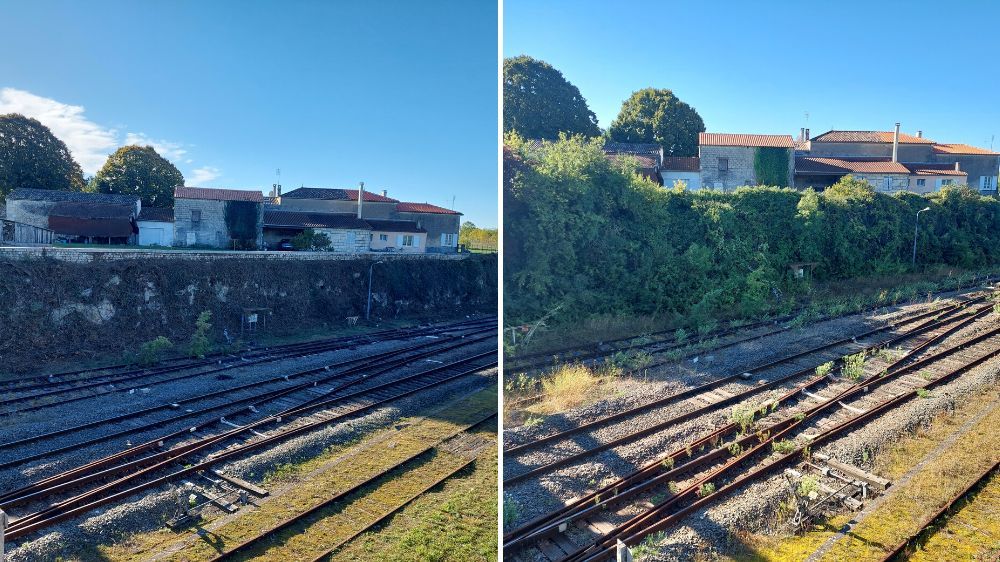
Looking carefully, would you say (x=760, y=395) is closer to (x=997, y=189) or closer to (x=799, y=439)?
(x=799, y=439)

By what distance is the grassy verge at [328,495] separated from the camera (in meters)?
3.37

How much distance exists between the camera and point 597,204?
444 cm

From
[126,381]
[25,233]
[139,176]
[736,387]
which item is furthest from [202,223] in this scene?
[736,387]

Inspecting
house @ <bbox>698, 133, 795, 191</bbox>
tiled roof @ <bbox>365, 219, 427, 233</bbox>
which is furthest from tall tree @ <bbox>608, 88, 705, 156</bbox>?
tiled roof @ <bbox>365, 219, 427, 233</bbox>

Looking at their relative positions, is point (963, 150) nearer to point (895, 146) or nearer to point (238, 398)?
point (895, 146)

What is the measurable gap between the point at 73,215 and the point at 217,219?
327 centimetres

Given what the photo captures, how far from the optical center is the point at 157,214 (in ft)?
53.8

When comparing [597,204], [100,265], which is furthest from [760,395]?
[100,265]

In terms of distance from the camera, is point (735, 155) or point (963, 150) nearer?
point (963, 150)

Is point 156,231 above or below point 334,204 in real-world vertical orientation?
below

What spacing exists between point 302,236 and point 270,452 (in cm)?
1132

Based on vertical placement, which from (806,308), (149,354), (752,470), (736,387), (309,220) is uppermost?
(309,220)

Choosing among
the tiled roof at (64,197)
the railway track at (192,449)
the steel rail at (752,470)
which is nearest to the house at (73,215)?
the tiled roof at (64,197)

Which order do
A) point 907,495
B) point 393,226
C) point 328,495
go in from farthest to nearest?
point 393,226 < point 328,495 < point 907,495
